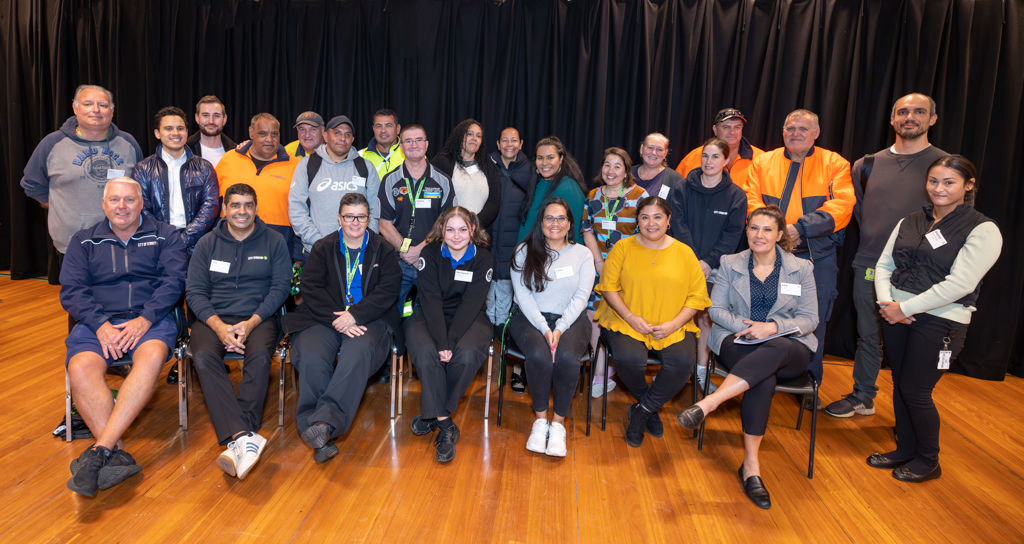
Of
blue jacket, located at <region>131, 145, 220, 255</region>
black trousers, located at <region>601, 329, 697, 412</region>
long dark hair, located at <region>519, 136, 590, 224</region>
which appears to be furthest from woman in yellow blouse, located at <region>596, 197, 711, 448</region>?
blue jacket, located at <region>131, 145, 220, 255</region>

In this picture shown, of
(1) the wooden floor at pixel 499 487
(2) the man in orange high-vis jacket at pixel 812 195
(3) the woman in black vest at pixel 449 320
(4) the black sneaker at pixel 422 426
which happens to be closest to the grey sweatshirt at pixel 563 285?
(3) the woman in black vest at pixel 449 320

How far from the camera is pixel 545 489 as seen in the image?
2.42 metres

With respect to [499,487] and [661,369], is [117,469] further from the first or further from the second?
[661,369]

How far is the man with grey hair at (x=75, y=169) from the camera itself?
332 cm

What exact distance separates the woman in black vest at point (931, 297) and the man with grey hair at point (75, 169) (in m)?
4.60

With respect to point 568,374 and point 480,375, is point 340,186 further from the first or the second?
point 568,374

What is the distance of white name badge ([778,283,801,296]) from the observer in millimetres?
2738

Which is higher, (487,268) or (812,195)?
(812,195)

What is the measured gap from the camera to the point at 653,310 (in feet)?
9.69

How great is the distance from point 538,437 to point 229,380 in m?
1.60

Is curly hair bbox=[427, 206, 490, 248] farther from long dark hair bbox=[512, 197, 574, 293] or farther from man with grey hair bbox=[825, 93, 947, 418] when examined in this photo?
man with grey hair bbox=[825, 93, 947, 418]

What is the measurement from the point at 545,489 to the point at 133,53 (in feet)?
18.6

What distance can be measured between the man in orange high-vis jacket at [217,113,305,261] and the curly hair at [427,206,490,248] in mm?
1096

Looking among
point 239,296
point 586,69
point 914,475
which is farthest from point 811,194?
point 239,296
